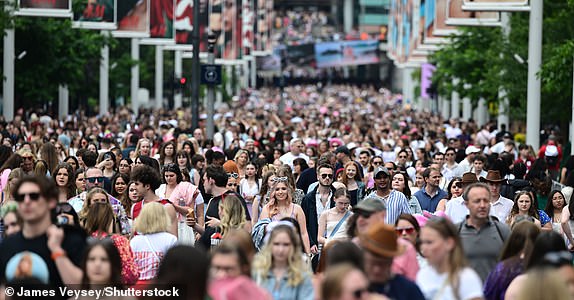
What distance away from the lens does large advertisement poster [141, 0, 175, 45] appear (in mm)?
53844

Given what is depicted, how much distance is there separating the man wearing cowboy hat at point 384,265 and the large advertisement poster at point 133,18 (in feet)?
129

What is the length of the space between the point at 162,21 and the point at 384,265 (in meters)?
45.6

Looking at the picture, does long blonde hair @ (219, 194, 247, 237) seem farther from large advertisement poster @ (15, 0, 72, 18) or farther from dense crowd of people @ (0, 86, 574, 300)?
large advertisement poster @ (15, 0, 72, 18)

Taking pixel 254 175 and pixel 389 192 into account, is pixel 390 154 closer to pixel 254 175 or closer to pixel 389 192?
pixel 254 175

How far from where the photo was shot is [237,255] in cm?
926

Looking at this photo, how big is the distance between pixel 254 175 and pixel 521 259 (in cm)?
958

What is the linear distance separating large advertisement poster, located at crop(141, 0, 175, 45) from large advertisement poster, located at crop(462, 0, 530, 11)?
1993cm

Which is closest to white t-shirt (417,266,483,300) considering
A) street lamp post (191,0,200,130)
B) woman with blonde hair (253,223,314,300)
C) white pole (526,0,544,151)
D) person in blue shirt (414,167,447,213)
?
woman with blonde hair (253,223,314,300)

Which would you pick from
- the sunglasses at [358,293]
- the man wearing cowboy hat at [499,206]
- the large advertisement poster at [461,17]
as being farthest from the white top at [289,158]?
the large advertisement poster at [461,17]

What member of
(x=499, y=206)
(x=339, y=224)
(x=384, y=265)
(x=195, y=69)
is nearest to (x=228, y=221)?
Result: (x=339, y=224)

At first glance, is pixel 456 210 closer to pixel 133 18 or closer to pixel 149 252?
pixel 149 252

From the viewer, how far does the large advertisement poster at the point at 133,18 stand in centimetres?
4881

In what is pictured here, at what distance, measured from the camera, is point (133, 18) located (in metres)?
49.5

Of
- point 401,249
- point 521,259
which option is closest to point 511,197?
point 521,259
